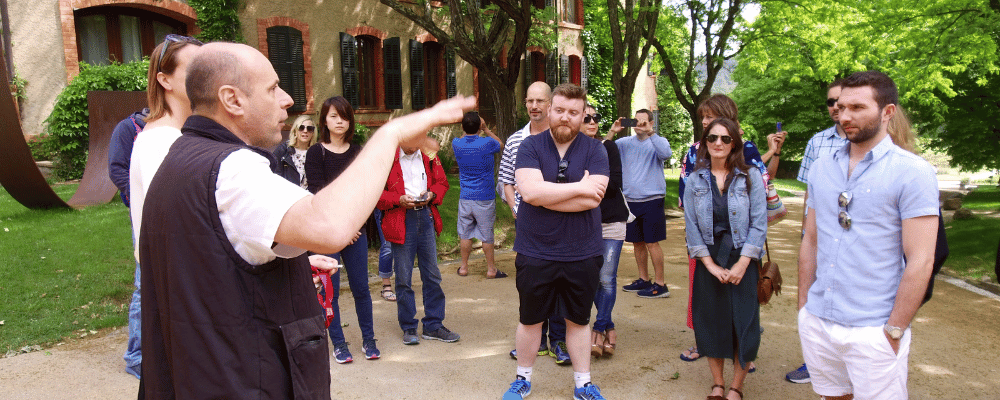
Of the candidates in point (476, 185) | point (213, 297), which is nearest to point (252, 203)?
point (213, 297)

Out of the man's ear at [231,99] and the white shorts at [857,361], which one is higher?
the man's ear at [231,99]

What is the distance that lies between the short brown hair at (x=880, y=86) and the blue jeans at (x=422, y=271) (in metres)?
3.48

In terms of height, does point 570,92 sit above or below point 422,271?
above

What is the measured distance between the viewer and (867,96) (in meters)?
3.00

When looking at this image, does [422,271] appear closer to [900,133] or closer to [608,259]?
[608,259]

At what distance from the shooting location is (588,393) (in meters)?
4.30

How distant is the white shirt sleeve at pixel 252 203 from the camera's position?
1601 millimetres

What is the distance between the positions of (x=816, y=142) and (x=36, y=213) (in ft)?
32.9

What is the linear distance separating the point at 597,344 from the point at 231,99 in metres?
3.97

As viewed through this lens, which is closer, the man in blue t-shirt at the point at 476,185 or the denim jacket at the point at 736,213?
the denim jacket at the point at 736,213

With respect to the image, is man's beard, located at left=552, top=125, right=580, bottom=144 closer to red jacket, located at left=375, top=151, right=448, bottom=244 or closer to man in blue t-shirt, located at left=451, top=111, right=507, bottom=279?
red jacket, located at left=375, top=151, right=448, bottom=244

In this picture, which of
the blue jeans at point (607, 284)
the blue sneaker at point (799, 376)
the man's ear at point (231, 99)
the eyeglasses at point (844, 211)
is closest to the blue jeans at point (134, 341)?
the man's ear at point (231, 99)

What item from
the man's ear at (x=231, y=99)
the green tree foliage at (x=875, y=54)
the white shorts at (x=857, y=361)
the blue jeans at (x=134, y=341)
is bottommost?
the blue jeans at (x=134, y=341)

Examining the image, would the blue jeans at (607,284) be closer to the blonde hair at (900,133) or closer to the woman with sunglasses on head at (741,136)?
the woman with sunglasses on head at (741,136)
